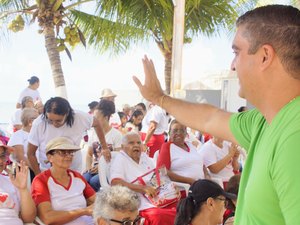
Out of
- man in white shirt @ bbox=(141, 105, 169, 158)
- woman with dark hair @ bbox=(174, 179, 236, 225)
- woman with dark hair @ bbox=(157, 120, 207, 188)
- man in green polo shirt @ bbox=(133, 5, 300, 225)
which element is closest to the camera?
man in green polo shirt @ bbox=(133, 5, 300, 225)

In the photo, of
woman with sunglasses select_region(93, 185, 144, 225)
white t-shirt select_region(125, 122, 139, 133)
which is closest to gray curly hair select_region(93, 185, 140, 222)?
woman with sunglasses select_region(93, 185, 144, 225)

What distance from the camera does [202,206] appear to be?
116 inches

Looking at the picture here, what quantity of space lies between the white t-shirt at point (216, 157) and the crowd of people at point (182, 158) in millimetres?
13

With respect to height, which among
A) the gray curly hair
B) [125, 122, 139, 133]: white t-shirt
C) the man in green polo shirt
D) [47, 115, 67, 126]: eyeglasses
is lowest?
[125, 122, 139, 133]: white t-shirt

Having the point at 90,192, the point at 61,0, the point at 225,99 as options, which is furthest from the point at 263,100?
the point at 225,99

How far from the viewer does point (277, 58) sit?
109 cm

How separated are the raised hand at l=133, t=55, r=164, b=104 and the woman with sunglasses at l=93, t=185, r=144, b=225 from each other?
1.07 meters

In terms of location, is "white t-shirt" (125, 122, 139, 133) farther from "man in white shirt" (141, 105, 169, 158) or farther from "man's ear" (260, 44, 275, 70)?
"man's ear" (260, 44, 275, 70)

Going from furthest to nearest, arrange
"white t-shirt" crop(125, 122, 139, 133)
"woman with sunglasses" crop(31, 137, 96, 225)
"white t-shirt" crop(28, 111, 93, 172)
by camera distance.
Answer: "white t-shirt" crop(125, 122, 139, 133)
"white t-shirt" crop(28, 111, 93, 172)
"woman with sunglasses" crop(31, 137, 96, 225)

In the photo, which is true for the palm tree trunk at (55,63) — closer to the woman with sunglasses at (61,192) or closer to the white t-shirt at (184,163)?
the white t-shirt at (184,163)

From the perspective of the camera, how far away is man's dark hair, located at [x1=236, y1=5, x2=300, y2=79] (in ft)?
3.58

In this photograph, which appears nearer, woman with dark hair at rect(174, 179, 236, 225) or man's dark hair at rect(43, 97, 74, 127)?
woman with dark hair at rect(174, 179, 236, 225)

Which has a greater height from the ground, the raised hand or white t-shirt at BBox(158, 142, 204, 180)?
the raised hand

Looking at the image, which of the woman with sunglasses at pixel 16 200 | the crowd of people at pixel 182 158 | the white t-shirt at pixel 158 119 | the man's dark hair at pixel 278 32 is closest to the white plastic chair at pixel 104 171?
the crowd of people at pixel 182 158
